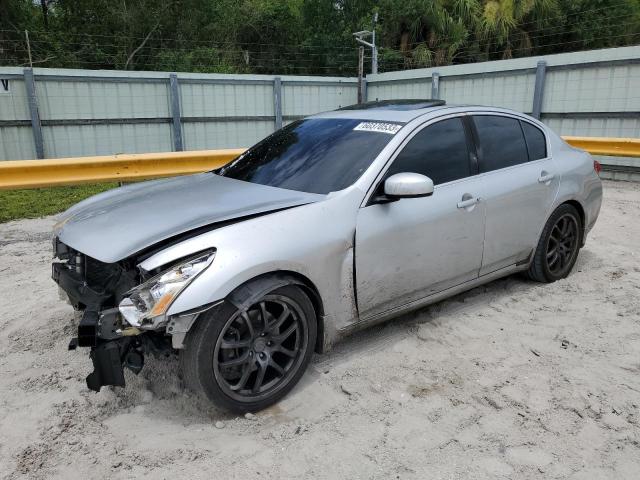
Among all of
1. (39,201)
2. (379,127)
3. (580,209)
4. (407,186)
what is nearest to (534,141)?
(580,209)

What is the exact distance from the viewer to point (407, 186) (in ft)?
10.4

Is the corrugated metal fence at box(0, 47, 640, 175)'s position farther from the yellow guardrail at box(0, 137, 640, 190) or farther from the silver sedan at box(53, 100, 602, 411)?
the silver sedan at box(53, 100, 602, 411)

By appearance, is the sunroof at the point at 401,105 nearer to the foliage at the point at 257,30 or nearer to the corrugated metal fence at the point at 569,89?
the corrugated metal fence at the point at 569,89

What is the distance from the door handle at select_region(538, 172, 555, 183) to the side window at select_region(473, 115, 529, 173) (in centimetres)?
19

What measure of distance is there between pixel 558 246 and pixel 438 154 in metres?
1.78

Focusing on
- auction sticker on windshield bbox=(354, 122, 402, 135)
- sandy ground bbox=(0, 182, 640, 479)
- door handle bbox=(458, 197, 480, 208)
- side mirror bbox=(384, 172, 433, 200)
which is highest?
auction sticker on windshield bbox=(354, 122, 402, 135)

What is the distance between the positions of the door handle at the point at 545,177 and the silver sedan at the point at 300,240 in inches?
0.8

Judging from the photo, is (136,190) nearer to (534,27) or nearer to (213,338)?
(213,338)

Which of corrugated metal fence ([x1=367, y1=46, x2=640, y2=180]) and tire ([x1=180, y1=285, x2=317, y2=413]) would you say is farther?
corrugated metal fence ([x1=367, y1=46, x2=640, y2=180])

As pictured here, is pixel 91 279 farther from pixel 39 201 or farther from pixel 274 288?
pixel 39 201

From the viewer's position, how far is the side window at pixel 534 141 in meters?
4.47

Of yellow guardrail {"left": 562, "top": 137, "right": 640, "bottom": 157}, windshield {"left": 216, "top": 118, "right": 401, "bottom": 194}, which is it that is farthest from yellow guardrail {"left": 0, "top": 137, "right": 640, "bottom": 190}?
yellow guardrail {"left": 562, "top": 137, "right": 640, "bottom": 157}

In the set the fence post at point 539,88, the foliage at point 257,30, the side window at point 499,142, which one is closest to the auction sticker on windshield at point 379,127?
the side window at point 499,142

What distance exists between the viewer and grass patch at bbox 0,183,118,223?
7.52m
